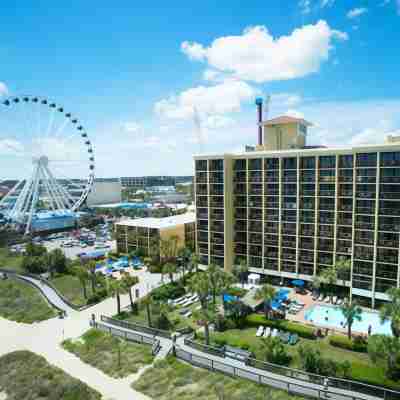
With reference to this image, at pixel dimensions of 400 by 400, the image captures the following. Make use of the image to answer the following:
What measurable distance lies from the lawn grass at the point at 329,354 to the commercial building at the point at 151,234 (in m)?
30.5

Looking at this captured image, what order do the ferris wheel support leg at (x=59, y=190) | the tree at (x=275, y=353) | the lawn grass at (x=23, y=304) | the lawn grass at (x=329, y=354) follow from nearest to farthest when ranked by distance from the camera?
the lawn grass at (x=329, y=354), the tree at (x=275, y=353), the lawn grass at (x=23, y=304), the ferris wheel support leg at (x=59, y=190)

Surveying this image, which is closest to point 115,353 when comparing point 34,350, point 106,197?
point 34,350

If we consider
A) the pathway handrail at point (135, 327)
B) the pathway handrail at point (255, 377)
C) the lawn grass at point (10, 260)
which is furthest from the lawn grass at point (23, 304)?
the pathway handrail at point (255, 377)

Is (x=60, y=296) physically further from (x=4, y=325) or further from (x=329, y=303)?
(x=329, y=303)

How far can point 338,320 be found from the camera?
129 ft

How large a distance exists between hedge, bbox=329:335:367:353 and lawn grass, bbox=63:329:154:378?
66.0 ft

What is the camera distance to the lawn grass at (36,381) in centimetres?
2747

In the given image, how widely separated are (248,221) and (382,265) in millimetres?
21995

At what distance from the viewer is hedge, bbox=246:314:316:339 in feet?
120

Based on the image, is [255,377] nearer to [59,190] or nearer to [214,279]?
[214,279]

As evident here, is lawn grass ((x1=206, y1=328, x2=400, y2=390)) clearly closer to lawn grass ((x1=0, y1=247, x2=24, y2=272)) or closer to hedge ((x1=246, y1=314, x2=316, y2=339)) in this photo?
hedge ((x1=246, y1=314, x2=316, y2=339))

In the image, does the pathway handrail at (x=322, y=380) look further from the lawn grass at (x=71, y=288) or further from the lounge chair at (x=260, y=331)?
the lawn grass at (x=71, y=288)

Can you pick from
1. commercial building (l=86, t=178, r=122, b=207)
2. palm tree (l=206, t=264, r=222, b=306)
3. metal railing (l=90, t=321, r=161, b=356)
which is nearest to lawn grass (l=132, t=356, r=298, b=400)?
metal railing (l=90, t=321, r=161, b=356)

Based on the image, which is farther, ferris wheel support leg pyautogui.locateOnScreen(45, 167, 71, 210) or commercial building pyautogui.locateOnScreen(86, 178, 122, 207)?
commercial building pyautogui.locateOnScreen(86, 178, 122, 207)
